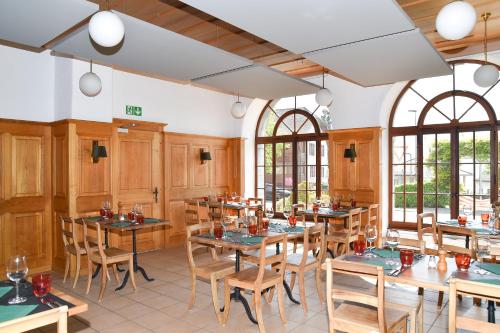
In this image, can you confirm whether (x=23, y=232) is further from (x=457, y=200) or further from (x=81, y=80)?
(x=457, y=200)

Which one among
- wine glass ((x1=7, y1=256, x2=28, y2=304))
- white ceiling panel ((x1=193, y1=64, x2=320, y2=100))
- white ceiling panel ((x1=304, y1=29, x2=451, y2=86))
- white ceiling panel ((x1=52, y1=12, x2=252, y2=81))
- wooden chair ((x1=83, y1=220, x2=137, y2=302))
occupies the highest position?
white ceiling panel ((x1=52, y1=12, x2=252, y2=81))

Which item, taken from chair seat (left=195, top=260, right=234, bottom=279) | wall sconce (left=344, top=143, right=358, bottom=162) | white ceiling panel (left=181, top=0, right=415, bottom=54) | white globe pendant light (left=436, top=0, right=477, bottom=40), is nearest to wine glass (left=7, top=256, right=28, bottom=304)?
chair seat (left=195, top=260, right=234, bottom=279)

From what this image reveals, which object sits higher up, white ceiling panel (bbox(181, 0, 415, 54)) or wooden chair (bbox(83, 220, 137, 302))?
white ceiling panel (bbox(181, 0, 415, 54))

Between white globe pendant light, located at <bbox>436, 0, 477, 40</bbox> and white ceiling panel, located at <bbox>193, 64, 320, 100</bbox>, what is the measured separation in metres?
2.18

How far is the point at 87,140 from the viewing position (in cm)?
550

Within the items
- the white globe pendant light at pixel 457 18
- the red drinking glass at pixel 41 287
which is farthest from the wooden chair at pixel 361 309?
the white globe pendant light at pixel 457 18

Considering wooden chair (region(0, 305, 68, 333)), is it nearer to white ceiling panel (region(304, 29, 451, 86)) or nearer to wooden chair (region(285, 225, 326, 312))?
wooden chair (region(285, 225, 326, 312))

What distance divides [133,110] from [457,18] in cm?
521

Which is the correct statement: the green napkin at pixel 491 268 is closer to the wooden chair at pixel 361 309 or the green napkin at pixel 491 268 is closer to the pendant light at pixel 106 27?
the wooden chair at pixel 361 309

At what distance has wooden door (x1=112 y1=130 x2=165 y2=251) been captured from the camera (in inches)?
251

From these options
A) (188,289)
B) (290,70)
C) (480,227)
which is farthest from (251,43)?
(480,227)

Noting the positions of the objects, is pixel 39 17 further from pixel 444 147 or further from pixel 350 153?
pixel 444 147

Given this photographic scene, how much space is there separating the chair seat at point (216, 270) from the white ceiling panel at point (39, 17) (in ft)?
8.56

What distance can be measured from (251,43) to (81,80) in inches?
92.9
